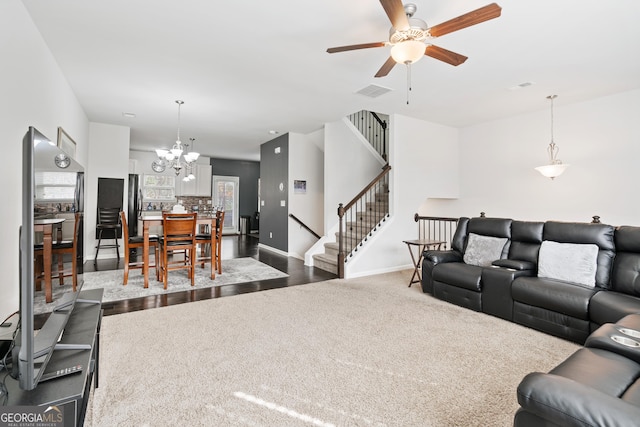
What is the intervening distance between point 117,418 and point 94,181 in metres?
5.91

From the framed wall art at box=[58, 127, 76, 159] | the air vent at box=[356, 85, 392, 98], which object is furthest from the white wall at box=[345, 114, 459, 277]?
the framed wall art at box=[58, 127, 76, 159]

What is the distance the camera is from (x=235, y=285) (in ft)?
14.4

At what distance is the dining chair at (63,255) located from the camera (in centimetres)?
126

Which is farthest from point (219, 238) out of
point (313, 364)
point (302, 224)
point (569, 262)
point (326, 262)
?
point (569, 262)

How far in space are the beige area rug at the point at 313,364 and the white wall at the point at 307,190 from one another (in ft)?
11.1

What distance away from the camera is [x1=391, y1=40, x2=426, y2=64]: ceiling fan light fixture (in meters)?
2.24

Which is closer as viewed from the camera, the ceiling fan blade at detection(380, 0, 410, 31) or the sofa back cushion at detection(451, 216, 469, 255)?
the ceiling fan blade at detection(380, 0, 410, 31)

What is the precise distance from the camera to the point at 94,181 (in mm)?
6125

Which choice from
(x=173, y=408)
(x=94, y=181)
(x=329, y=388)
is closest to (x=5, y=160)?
(x=173, y=408)

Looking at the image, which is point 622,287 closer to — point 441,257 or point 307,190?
point 441,257

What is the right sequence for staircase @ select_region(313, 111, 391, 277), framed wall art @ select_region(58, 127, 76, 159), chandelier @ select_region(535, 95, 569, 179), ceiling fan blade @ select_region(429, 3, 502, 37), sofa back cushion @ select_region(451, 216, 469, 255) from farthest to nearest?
staircase @ select_region(313, 111, 391, 277) → chandelier @ select_region(535, 95, 569, 179) → sofa back cushion @ select_region(451, 216, 469, 255) → framed wall art @ select_region(58, 127, 76, 159) → ceiling fan blade @ select_region(429, 3, 502, 37)

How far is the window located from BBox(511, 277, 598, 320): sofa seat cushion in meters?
3.72

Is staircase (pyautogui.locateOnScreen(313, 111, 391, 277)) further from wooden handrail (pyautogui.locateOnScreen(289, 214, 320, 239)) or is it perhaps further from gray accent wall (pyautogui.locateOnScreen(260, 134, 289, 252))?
gray accent wall (pyautogui.locateOnScreen(260, 134, 289, 252))

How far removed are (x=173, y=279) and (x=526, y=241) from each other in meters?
4.86
